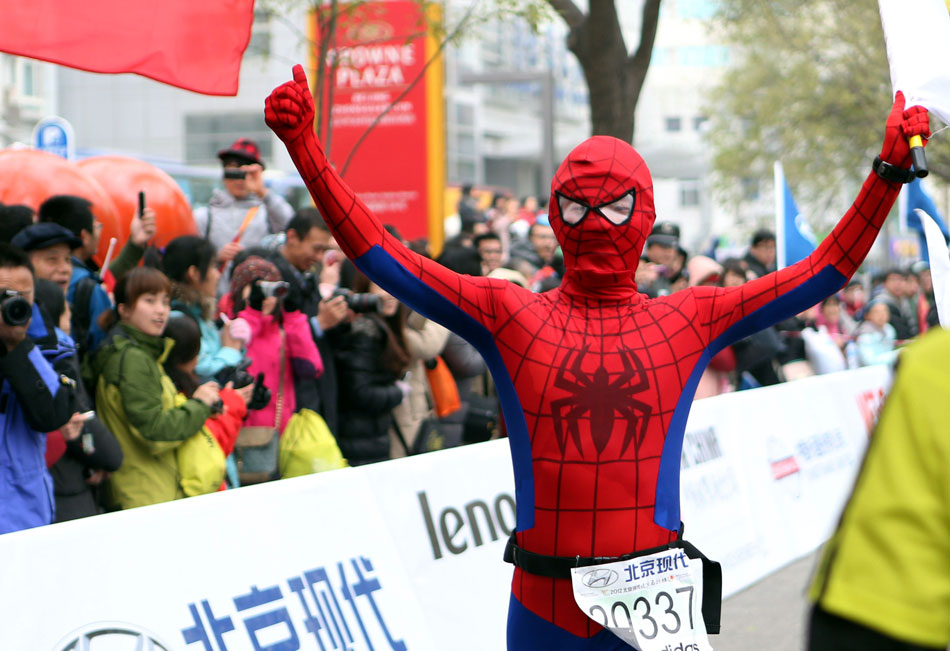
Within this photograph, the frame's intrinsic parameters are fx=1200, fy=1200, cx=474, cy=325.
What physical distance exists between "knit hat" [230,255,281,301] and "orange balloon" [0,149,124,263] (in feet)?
7.61

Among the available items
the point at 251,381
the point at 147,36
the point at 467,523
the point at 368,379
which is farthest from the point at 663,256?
the point at 147,36

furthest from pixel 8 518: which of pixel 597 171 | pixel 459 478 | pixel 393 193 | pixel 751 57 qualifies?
pixel 751 57

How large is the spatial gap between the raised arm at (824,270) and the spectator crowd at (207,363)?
96.0 inches

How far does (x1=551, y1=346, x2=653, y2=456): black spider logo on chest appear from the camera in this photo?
126 inches

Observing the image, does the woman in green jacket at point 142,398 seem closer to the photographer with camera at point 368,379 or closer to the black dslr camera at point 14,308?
the black dslr camera at point 14,308

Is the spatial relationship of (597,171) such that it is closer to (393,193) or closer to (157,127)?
(393,193)

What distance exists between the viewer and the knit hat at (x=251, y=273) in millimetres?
6141

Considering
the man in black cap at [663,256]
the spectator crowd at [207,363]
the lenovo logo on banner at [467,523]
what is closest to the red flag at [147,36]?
the spectator crowd at [207,363]

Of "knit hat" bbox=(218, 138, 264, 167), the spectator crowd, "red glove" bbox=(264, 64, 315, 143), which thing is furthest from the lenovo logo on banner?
"knit hat" bbox=(218, 138, 264, 167)

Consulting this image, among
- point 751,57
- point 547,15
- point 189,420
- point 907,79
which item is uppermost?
point 751,57

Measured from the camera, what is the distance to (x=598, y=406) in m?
3.21

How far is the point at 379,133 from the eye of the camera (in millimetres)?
14219

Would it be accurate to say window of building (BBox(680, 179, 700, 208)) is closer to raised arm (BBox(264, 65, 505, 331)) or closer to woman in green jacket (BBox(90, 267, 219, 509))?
woman in green jacket (BBox(90, 267, 219, 509))

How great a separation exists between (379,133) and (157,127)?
34.3 metres
